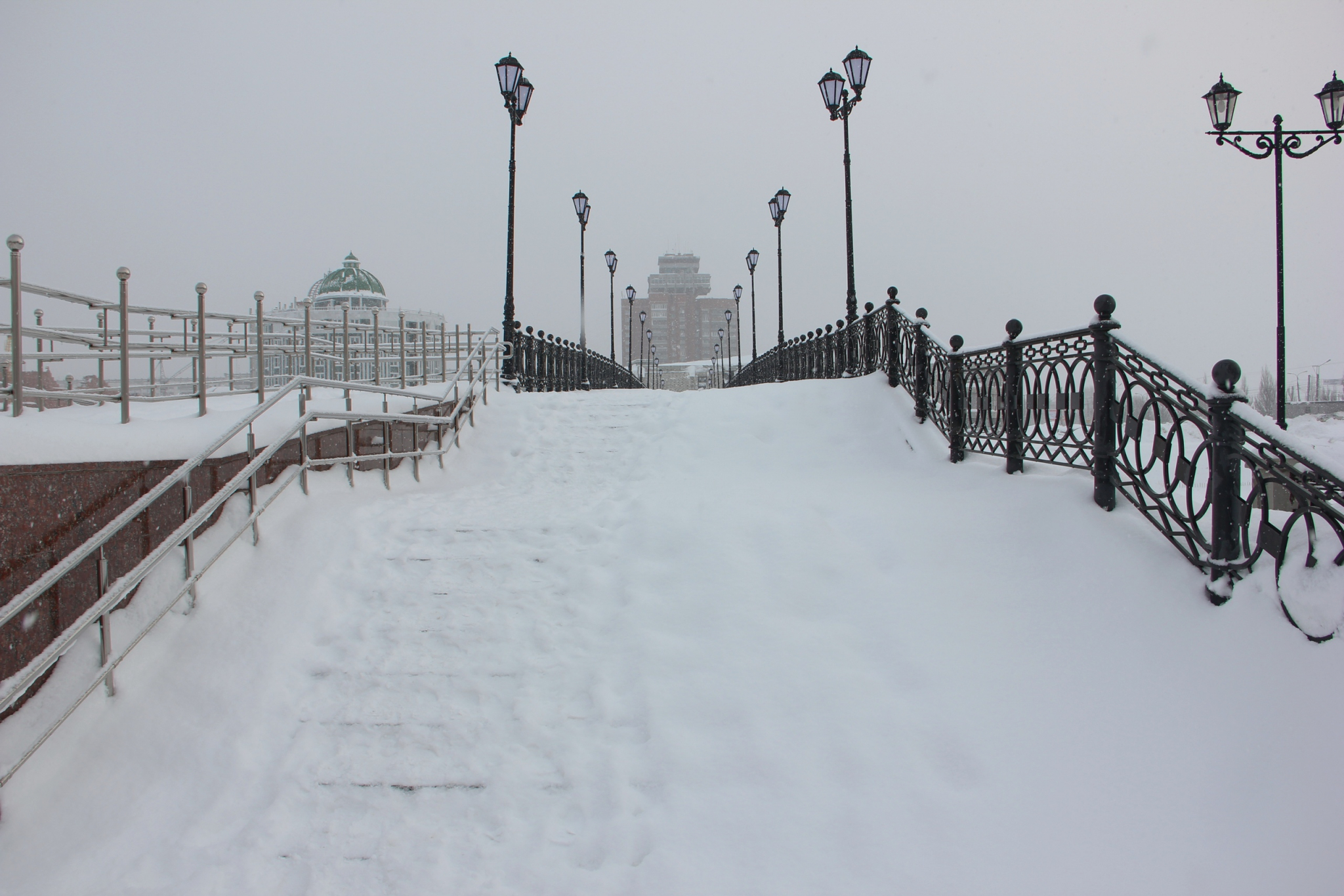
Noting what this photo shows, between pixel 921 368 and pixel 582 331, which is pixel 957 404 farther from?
pixel 582 331

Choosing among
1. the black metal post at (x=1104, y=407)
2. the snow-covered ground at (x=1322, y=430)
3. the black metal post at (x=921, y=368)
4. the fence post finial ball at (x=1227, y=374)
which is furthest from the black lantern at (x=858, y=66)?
the fence post finial ball at (x=1227, y=374)

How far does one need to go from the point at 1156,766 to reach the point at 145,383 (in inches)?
403

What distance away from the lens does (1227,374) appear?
12.0ft

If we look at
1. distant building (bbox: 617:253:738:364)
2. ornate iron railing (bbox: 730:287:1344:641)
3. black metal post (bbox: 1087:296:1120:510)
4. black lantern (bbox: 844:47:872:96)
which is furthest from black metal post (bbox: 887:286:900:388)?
distant building (bbox: 617:253:738:364)

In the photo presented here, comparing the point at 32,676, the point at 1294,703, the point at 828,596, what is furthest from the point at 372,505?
the point at 1294,703

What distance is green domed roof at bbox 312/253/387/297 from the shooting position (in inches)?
2189

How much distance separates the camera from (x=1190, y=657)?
3414 millimetres

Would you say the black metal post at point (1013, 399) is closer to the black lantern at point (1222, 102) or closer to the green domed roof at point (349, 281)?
the black lantern at point (1222, 102)

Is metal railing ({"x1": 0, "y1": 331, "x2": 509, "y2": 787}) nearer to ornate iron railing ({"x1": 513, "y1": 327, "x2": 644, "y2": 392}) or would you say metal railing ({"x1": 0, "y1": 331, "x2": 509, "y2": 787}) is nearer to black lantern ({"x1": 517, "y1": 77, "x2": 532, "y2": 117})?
ornate iron railing ({"x1": 513, "y1": 327, "x2": 644, "y2": 392})

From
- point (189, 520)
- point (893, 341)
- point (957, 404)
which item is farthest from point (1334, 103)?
point (189, 520)

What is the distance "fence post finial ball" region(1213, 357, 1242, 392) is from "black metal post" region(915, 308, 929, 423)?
4269mm

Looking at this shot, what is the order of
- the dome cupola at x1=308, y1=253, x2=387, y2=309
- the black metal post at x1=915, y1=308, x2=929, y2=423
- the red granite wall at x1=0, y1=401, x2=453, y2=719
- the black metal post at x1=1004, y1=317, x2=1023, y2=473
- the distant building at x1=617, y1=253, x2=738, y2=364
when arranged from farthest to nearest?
the distant building at x1=617, y1=253, x2=738, y2=364 < the dome cupola at x1=308, y1=253, x2=387, y2=309 < the black metal post at x1=915, y1=308, x2=929, y2=423 < the black metal post at x1=1004, y1=317, x2=1023, y2=473 < the red granite wall at x1=0, y1=401, x2=453, y2=719

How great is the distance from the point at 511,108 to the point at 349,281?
48.7 meters

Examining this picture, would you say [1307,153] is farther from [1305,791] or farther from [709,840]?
[709,840]
